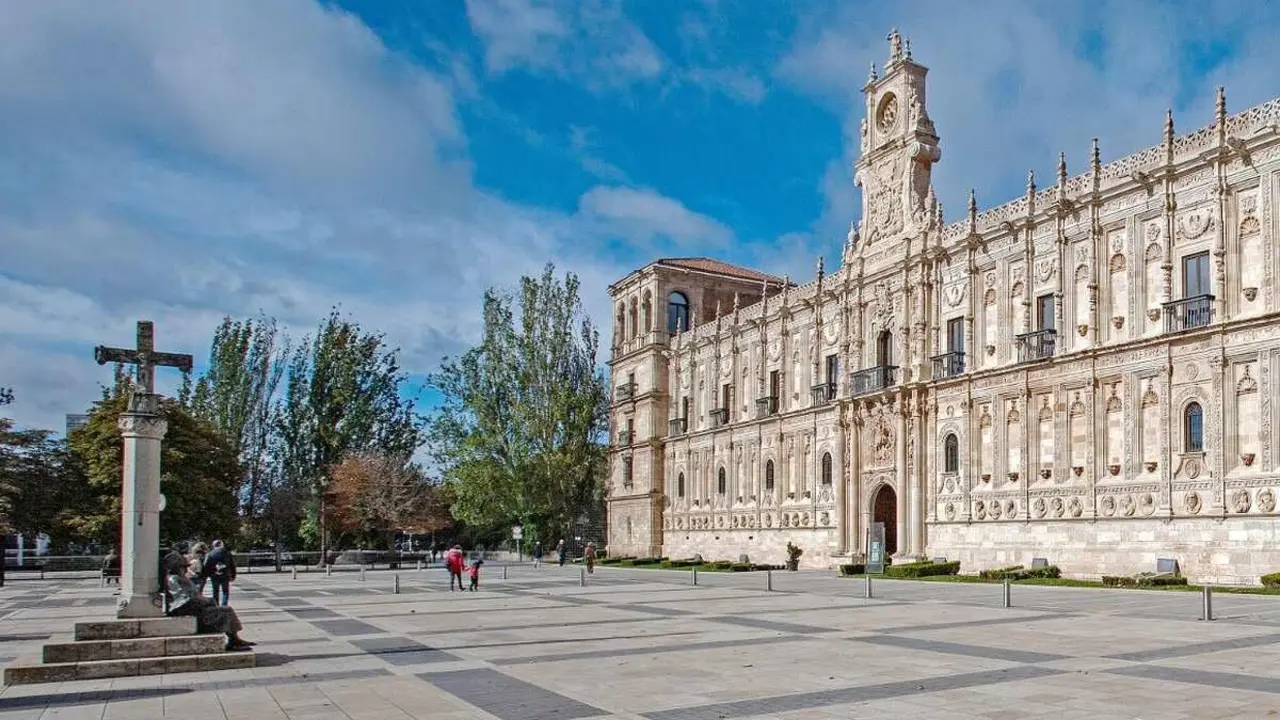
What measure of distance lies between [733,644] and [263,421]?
60.8m

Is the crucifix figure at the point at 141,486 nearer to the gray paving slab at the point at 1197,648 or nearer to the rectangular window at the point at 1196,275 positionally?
the gray paving slab at the point at 1197,648

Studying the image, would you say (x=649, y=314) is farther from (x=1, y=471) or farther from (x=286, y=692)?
(x=286, y=692)

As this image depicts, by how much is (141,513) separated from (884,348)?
37.2 m

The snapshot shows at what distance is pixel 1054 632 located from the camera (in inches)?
735

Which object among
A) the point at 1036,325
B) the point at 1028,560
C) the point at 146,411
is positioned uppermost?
the point at 1036,325

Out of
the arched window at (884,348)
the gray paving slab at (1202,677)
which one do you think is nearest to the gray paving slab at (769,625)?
the gray paving slab at (1202,677)

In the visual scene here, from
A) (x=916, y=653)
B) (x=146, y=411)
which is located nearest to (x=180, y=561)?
(x=146, y=411)

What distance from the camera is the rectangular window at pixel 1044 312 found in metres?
39.3

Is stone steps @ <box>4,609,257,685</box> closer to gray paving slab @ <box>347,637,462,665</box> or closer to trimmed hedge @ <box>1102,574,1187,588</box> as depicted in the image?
gray paving slab @ <box>347,637,462,665</box>

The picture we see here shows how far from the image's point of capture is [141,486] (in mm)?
15781

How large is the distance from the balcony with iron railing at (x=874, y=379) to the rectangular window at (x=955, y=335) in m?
3.17

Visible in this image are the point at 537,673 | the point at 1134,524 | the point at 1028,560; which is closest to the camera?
the point at 537,673

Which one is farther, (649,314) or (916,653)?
(649,314)

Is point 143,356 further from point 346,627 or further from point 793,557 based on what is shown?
point 793,557
